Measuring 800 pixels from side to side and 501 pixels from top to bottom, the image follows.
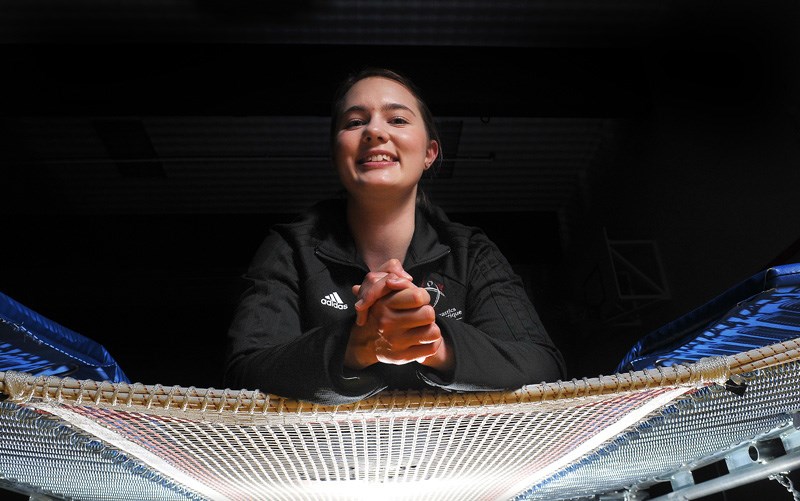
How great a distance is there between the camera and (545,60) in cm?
311

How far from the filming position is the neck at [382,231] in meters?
0.67

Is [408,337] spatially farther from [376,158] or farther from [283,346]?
[376,158]

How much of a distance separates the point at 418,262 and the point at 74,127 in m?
4.26

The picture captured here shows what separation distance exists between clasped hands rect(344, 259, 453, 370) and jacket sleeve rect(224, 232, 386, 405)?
0.02m

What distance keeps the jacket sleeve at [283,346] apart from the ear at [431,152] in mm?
237

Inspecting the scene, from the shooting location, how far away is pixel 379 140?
2.17 feet

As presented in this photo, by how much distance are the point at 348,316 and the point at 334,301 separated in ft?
0.86

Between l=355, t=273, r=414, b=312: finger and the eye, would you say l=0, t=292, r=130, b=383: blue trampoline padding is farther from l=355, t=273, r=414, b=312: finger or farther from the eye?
the eye

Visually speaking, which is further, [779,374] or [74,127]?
[74,127]

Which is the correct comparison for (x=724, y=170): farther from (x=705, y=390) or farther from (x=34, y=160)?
(x=34, y=160)

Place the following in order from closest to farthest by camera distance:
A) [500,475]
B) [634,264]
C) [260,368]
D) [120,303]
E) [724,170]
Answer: [260,368]
[500,475]
[724,170]
[634,264]
[120,303]

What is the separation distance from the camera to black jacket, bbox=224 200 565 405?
37 cm

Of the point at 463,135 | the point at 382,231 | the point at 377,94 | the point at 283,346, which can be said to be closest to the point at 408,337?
the point at 283,346

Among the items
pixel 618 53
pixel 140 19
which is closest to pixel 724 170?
pixel 618 53
